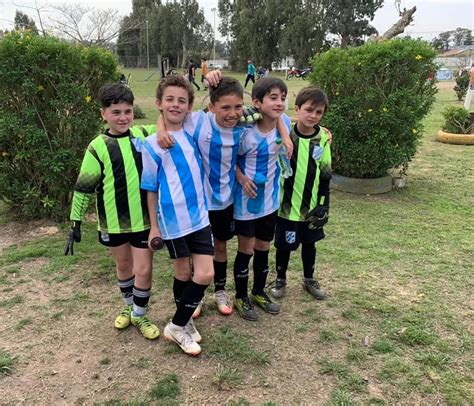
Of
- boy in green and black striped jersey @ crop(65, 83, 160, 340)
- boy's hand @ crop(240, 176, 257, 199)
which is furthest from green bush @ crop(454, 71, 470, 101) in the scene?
boy in green and black striped jersey @ crop(65, 83, 160, 340)

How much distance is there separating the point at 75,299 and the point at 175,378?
4.32ft

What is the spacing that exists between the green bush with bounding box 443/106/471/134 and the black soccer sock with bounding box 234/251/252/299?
8.96m

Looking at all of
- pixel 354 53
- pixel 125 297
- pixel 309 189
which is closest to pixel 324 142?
pixel 309 189

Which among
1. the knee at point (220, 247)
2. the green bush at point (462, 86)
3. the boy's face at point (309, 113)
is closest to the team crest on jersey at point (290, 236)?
the knee at point (220, 247)

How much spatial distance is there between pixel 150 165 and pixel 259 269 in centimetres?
121

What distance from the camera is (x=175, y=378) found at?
262 centimetres

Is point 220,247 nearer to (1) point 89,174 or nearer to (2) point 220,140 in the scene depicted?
(2) point 220,140

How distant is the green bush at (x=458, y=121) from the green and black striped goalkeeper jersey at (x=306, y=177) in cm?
847

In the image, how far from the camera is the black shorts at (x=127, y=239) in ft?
9.46

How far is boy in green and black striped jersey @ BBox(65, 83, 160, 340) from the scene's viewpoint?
2.78 m

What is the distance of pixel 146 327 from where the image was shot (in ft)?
9.87

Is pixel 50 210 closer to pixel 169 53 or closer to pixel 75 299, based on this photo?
pixel 75 299

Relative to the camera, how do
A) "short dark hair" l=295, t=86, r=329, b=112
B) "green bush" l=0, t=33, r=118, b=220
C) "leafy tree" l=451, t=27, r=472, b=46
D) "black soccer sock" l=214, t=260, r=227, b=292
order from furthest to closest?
"leafy tree" l=451, t=27, r=472, b=46
"green bush" l=0, t=33, r=118, b=220
"black soccer sock" l=214, t=260, r=227, b=292
"short dark hair" l=295, t=86, r=329, b=112

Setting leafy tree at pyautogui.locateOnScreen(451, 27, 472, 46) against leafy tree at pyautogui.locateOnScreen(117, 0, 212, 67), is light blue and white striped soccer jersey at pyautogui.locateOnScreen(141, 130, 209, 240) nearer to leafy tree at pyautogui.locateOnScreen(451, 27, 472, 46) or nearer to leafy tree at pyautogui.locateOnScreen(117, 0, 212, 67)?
leafy tree at pyautogui.locateOnScreen(117, 0, 212, 67)
